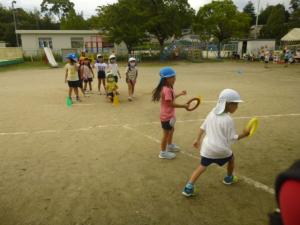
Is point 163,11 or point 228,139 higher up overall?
point 163,11

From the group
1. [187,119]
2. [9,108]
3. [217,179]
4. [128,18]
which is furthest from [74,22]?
[217,179]

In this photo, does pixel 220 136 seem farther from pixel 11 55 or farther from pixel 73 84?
pixel 11 55

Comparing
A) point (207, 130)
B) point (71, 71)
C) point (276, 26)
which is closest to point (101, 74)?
point (71, 71)

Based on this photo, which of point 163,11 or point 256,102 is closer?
point 256,102

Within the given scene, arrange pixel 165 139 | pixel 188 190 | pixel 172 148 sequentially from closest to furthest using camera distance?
pixel 188 190 < pixel 165 139 < pixel 172 148

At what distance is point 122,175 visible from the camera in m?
4.46

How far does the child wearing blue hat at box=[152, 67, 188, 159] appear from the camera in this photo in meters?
4.55

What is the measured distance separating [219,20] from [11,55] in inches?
1006

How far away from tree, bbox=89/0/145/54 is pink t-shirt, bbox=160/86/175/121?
2617cm

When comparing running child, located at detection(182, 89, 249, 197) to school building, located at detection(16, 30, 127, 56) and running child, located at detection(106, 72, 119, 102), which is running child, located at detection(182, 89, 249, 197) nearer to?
running child, located at detection(106, 72, 119, 102)

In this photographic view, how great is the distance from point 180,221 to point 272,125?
182 inches

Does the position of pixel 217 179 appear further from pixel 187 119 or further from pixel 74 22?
pixel 74 22

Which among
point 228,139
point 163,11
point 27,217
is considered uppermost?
point 163,11

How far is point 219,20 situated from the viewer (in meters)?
33.2
